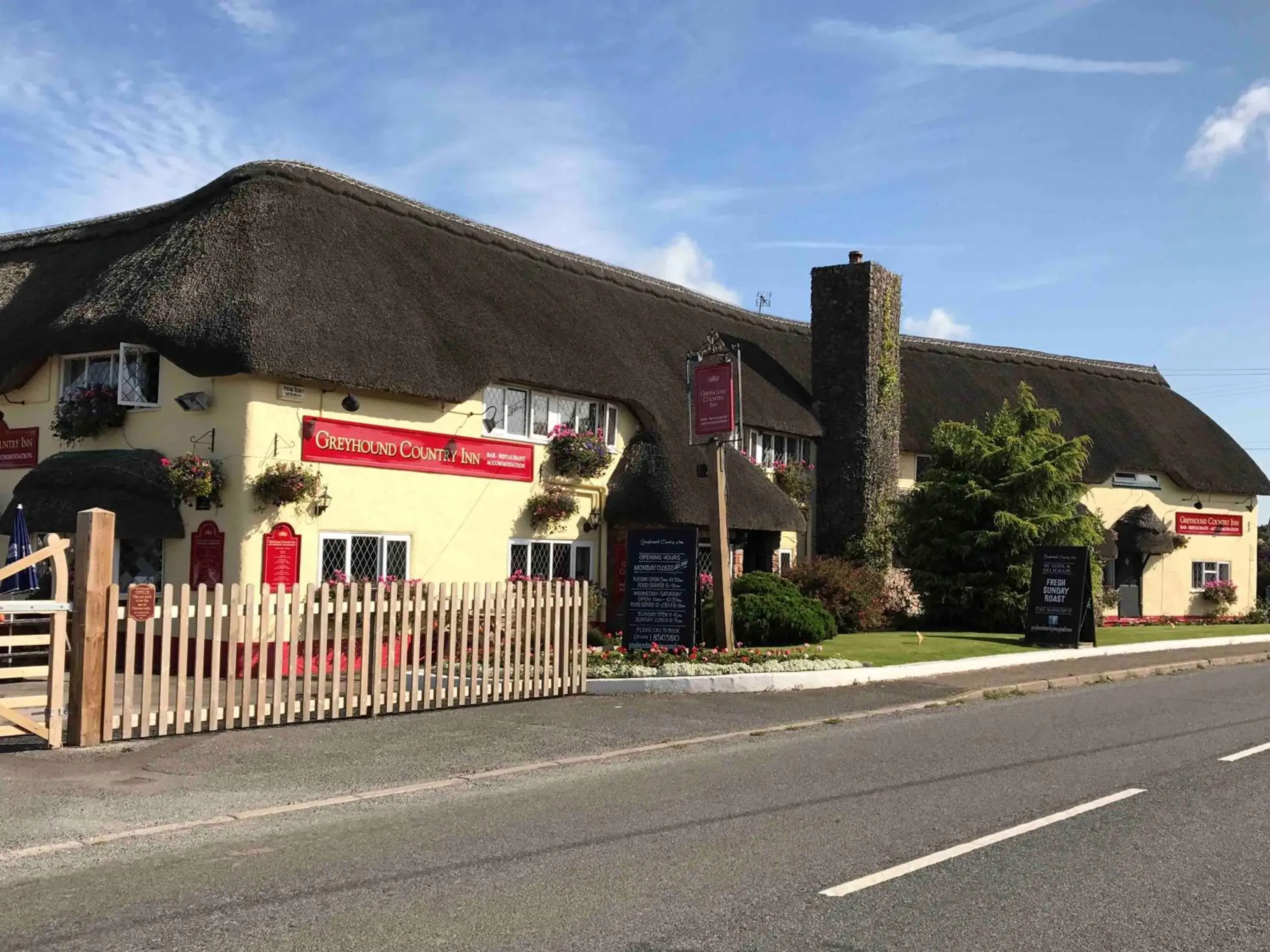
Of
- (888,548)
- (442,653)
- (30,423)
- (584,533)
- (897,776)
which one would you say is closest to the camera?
(897,776)

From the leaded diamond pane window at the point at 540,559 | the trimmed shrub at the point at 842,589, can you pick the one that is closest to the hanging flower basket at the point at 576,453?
the leaded diamond pane window at the point at 540,559

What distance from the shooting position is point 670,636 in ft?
54.2

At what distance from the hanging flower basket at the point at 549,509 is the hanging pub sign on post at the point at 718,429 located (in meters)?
3.84

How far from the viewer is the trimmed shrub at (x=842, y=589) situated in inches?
970

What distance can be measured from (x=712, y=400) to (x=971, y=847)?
1071cm

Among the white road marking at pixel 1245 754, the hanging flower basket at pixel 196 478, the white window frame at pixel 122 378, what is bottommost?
the white road marking at pixel 1245 754

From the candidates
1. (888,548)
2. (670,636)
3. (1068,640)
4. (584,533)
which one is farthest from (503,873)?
(888,548)

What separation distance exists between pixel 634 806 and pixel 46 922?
393cm

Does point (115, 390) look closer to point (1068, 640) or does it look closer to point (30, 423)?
point (30, 423)

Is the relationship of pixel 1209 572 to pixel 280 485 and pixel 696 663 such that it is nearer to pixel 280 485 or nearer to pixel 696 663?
pixel 696 663

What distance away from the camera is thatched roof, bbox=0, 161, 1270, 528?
1691cm

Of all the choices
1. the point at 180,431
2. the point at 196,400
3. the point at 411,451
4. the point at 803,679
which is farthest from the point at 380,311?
the point at 803,679

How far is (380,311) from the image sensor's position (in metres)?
18.5

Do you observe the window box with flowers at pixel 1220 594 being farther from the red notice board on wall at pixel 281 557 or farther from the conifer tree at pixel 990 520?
the red notice board on wall at pixel 281 557
